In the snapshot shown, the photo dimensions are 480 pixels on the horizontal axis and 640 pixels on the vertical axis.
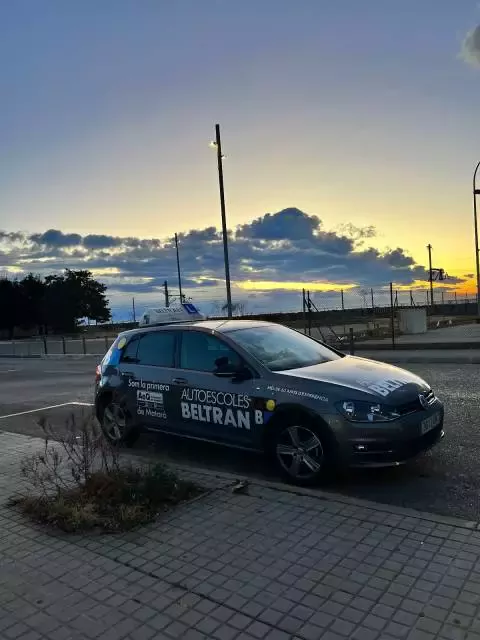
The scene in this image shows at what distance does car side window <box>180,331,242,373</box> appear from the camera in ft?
18.9

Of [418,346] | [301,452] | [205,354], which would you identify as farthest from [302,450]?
[418,346]

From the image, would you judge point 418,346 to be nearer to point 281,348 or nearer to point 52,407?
point 52,407

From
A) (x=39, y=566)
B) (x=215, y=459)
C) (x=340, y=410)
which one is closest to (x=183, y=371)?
(x=215, y=459)

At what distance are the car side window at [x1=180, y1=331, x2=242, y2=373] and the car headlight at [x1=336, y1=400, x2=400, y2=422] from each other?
124 cm

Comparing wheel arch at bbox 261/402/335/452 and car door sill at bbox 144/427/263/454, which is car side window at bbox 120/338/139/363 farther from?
wheel arch at bbox 261/402/335/452

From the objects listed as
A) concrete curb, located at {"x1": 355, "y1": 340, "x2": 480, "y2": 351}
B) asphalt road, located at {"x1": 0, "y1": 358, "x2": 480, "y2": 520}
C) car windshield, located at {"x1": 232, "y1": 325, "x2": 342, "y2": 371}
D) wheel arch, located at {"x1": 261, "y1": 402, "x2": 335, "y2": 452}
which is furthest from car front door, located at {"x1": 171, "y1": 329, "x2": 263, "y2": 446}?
concrete curb, located at {"x1": 355, "y1": 340, "x2": 480, "y2": 351}

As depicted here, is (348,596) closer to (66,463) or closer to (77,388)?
(66,463)

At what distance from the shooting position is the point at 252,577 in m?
3.30

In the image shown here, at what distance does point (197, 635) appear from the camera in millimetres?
2770

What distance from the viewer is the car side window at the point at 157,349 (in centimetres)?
652

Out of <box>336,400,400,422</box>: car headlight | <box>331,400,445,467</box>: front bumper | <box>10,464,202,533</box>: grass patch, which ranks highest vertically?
<box>336,400,400,422</box>: car headlight

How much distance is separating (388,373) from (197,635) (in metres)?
3.39

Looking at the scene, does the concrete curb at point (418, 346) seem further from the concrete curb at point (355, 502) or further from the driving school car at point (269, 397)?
the concrete curb at point (355, 502)

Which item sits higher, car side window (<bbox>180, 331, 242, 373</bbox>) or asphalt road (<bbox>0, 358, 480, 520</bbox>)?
car side window (<bbox>180, 331, 242, 373</bbox>)
